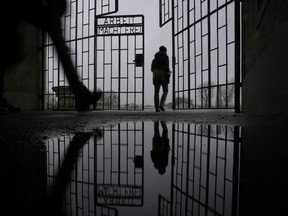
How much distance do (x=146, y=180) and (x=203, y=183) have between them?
0.10 metres

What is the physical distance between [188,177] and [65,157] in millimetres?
330

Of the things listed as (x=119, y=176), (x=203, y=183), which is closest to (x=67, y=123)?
(x=119, y=176)

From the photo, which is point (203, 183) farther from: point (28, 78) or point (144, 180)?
point (28, 78)

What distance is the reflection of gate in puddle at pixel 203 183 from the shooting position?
0.31 m

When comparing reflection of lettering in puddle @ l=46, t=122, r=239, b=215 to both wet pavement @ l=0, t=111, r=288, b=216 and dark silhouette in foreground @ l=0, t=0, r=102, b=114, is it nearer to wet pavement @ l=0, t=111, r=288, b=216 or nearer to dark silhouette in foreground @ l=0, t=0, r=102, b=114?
wet pavement @ l=0, t=111, r=288, b=216

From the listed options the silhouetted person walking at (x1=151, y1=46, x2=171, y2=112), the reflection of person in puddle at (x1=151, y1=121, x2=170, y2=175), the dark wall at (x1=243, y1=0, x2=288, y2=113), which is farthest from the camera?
the silhouetted person walking at (x1=151, y1=46, x2=171, y2=112)

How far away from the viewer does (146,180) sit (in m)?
0.45

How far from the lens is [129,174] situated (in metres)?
0.49

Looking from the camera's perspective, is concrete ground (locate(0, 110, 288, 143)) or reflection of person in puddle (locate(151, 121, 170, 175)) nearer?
reflection of person in puddle (locate(151, 121, 170, 175))

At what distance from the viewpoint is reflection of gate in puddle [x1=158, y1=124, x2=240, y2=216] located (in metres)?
0.31

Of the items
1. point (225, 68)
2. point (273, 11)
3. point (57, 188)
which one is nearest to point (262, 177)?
point (57, 188)

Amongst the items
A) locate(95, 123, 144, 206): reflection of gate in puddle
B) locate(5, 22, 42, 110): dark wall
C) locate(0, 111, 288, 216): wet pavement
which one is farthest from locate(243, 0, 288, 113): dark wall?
locate(5, 22, 42, 110): dark wall

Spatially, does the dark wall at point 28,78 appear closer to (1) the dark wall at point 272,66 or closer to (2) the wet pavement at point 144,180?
(1) the dark wall at point 272,66

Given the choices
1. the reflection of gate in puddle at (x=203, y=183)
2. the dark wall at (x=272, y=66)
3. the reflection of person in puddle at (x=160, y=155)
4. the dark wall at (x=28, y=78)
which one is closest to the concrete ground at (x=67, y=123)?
the dark wall at (x=272, y=66)
